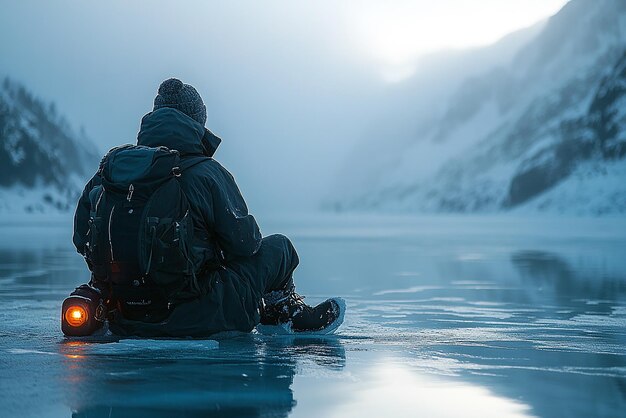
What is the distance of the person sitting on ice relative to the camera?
6.13m

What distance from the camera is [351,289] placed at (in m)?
13.2

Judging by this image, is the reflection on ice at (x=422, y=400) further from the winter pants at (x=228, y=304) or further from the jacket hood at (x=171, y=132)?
the jacket hood at (x=171, y=132)

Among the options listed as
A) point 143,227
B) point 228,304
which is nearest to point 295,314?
point 228,304

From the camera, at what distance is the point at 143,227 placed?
6.08 meters

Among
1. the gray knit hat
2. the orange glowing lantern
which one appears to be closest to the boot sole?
the orange glowing lantern

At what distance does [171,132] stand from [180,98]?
1.14 ft

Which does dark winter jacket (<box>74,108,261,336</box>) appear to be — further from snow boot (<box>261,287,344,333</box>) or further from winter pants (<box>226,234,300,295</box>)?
snow boot (<box>261,287,344,333</box>)

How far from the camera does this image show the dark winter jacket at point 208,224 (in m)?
6.38

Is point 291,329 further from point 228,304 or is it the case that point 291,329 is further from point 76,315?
point 76,315

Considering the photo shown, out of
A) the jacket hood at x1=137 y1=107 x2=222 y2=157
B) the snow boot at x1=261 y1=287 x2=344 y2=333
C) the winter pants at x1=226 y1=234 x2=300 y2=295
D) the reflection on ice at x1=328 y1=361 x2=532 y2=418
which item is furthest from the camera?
the snow boot at x1=261 y1=287 x2=344 y2=333

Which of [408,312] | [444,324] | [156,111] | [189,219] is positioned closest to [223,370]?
[189,219]

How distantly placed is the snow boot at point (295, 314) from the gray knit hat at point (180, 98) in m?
1.57

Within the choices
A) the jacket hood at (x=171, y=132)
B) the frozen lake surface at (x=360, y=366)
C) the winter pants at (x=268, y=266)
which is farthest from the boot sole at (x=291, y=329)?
the jacket hood at (x=171, y=132)

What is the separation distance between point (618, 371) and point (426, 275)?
1041cm
